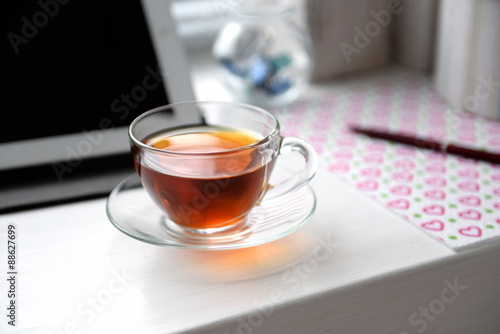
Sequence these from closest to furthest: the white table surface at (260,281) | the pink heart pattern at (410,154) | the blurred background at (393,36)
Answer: the white table surface at (260,281)
the pink heart pattern at (410,154)
the blurred background at (393,36)

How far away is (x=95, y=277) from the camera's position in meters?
0.46

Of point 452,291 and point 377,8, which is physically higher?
point 377,8

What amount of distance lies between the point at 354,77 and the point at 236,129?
15.1 inches

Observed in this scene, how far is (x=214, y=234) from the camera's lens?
0.48 metres

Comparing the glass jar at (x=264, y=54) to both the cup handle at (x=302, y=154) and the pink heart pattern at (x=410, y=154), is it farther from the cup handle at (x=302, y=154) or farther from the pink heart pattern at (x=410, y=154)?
the cup handle at (x=302, y=154)

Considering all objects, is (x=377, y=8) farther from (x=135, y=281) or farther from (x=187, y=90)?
(x=135, y=281)

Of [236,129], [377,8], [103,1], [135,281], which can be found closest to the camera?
[135,281]

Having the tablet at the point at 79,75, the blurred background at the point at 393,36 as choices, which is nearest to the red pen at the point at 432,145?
the blurred background at the point at 393,36

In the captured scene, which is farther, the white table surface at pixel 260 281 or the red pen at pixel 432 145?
the red pen at pixel 432 145

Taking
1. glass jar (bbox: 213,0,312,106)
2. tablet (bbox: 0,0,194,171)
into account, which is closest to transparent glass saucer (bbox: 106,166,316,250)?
tablet (bbox: 0,0,194,171)

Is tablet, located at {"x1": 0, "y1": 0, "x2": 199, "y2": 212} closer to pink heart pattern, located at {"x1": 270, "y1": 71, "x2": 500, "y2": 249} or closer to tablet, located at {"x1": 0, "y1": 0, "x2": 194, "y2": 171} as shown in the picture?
tablet, located at {"x1": 0, "y1": 0, "x2": 194, "y2": 171}

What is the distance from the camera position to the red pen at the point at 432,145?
64 cm

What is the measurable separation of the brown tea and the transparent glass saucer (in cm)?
1

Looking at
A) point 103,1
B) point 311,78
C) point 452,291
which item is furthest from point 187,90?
point 452,291
